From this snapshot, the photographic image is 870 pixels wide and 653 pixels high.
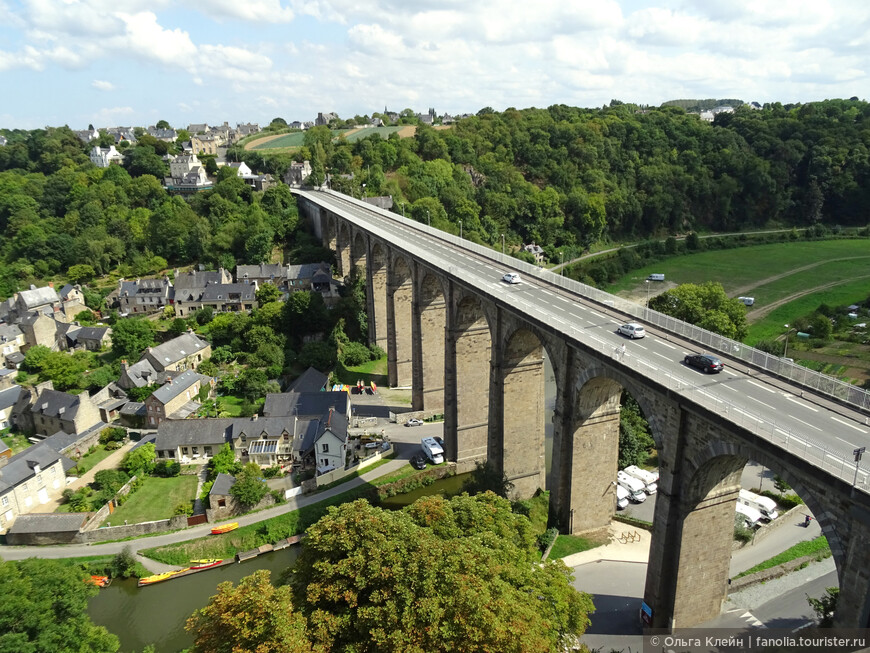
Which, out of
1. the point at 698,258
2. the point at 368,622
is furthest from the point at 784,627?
the point at 698,258

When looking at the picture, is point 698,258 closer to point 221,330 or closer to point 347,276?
point 347,276

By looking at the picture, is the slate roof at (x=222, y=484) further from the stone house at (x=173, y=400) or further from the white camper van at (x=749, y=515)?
the white camper van at (x=749, y=515)

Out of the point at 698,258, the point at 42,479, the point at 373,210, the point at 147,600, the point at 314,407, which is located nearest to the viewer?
the point at 147,600

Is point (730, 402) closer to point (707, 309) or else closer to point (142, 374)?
point (707, 309)

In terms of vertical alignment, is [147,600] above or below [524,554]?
below

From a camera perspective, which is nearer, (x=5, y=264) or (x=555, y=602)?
(x=555, y=602)

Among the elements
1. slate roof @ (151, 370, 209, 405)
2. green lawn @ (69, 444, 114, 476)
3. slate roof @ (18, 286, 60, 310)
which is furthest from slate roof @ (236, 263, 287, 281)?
green lawn @ (69, 444, 114, 476)

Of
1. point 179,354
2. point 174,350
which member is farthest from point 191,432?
point 174,350

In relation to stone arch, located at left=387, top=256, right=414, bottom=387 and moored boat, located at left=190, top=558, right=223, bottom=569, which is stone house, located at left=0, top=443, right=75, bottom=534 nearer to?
moored boat, located at left=190, top=558, right=223, bottom=569
